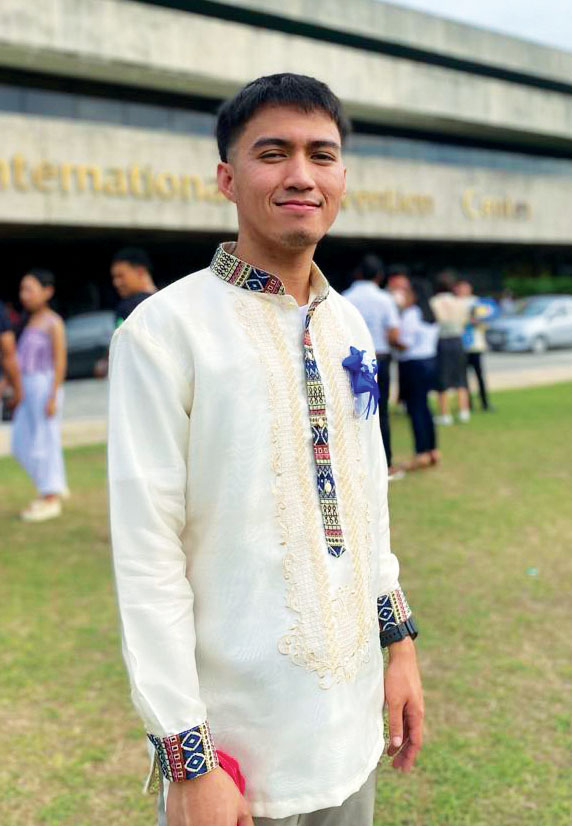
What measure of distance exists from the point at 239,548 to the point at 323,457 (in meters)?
0.24

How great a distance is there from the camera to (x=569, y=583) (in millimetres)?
4859

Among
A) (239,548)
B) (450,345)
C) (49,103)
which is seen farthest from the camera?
(49,103)

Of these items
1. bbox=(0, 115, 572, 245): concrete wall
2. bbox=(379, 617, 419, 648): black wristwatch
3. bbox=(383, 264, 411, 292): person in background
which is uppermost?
bbox=(0, 115, 572, 245): concrete wall

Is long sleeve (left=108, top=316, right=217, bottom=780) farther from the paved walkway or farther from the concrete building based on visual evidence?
the concrete building

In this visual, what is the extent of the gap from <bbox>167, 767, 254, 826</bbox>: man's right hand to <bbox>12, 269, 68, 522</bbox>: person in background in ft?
17.9

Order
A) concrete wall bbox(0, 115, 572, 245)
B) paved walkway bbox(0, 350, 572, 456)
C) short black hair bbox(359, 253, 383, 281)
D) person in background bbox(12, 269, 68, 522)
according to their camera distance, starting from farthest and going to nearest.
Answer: concrete wall bbox(0, 115, 572, 245), paved walkway bbox(0, 350, 572, 456), short black hair bbox(359, 253, 383, 281), person in background bbox(12, 269, 68, 522)

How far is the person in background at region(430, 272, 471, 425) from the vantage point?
10.8 metres

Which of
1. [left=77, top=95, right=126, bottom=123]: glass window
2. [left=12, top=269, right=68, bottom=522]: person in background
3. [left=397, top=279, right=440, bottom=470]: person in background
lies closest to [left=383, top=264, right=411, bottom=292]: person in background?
[left=397, top=279, right=440, bottom=470]: person in background

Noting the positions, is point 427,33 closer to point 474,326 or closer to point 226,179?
point 474,326

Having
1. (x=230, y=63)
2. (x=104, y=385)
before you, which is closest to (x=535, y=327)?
(x=230, y=63)

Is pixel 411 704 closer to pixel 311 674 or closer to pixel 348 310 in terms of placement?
pixel 311 674

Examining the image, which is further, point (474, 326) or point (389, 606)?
point (474, 326)

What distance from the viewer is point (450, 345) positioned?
11008 mm

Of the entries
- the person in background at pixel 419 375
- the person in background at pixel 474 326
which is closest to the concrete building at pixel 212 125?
the person in background at pixel 474 326
